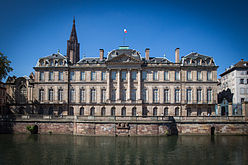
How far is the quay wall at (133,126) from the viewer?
33.3m

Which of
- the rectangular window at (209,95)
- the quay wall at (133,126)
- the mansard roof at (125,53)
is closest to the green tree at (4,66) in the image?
the quay wall at (133,126)

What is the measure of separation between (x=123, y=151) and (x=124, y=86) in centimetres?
2157

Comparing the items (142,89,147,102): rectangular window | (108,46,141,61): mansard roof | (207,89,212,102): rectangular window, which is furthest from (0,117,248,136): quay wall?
(108,46,141,61): mansard roof

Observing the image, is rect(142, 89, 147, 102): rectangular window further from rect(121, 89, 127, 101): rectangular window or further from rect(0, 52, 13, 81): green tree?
rect(0, 52, 13, 81): green tree

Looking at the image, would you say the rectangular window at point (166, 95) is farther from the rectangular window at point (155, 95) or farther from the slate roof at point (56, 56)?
the slate roof at point (56, 56)

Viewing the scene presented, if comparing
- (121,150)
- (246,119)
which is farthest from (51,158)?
(246,119)

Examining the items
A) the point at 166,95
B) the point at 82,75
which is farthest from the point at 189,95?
the point at 82,75

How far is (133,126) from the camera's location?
33312mm

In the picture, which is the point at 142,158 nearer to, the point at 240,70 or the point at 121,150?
the point at 121,150

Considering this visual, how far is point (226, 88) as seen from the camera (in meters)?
52.7

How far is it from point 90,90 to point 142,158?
84.8 feet

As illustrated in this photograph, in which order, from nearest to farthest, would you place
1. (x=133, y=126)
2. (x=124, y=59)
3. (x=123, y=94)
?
(x=133, y=126) < (x=124, y=59) < (x=123, y=94)

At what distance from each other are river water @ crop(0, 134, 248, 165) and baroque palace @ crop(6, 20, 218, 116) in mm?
13297

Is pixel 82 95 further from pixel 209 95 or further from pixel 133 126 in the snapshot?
pixel 209 95
